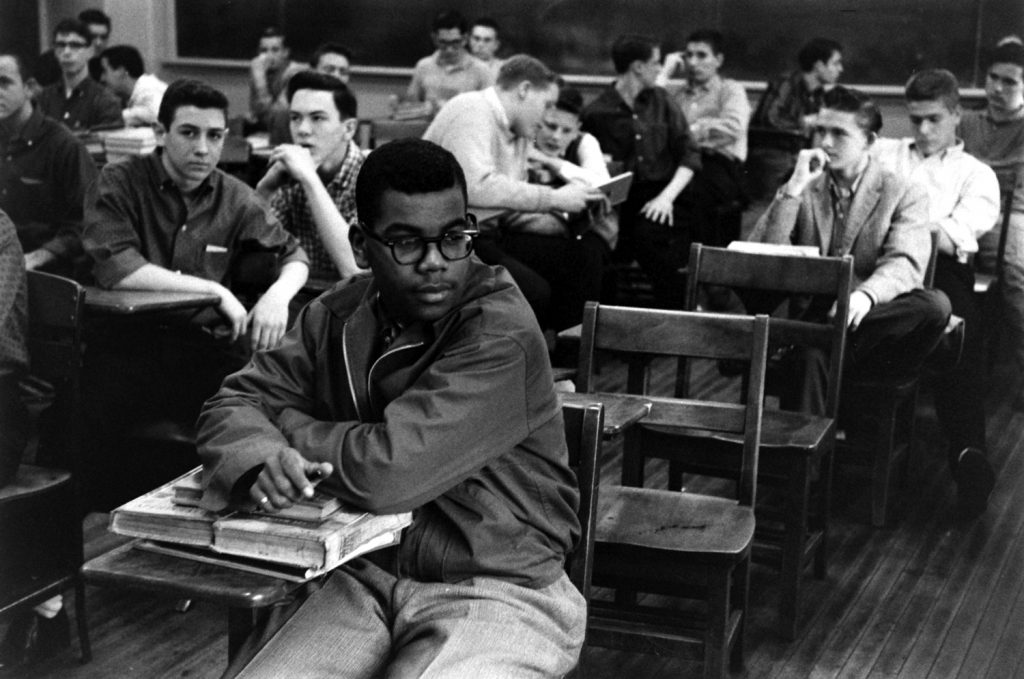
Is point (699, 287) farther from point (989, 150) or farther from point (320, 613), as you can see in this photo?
point (989, 150)

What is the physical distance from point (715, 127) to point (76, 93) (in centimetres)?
310

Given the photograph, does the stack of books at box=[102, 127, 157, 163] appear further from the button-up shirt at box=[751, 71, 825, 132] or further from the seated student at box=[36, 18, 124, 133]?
the button-up shirt at box=[751, 71, 825, 132]

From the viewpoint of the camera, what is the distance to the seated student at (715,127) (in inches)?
244

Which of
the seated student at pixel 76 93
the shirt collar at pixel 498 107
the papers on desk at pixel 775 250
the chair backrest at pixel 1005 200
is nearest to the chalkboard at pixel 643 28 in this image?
the chair backrest at pixel 1005 200

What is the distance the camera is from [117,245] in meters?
3.15

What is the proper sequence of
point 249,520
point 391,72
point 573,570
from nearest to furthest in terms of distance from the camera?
point 249,520
point 573,570
point 391,72

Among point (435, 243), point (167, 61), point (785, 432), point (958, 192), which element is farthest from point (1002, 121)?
point (167, 61)

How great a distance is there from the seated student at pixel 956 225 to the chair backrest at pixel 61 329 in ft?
8.44

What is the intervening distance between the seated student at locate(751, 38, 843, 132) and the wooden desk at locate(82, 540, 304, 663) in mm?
5928

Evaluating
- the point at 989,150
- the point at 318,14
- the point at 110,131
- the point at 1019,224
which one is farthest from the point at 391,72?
the point at 1019,224

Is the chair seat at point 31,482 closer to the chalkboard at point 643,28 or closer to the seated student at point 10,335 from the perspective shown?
the seated student at point 10,335

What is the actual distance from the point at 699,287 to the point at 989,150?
2.64m

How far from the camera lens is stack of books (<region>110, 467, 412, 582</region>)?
1438mm

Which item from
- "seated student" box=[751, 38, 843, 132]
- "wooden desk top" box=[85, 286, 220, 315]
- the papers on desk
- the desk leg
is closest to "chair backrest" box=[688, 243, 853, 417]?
the papers on desk
